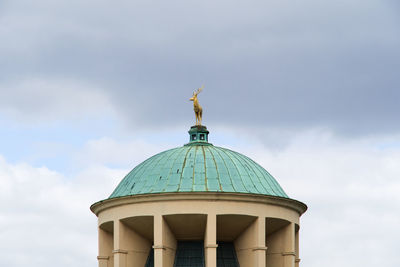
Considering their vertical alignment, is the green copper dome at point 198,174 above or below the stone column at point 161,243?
above

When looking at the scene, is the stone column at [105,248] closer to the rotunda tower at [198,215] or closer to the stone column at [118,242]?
the rotunda tower at [198,215]

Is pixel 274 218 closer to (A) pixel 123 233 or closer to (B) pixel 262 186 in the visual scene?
(B) pixel 262 186

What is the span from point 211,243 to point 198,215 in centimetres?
170

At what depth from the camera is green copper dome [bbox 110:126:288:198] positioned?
64250mm

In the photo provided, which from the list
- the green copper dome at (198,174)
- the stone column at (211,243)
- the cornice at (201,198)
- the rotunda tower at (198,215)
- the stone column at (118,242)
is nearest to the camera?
the stone column at (211,243)

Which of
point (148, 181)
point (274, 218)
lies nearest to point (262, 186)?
point (274, 218)

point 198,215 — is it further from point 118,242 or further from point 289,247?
point 289,247

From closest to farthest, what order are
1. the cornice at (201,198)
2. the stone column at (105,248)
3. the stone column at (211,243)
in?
the stone column at (211,243) < the cornice at (201,198) < the stone column at (105,248)

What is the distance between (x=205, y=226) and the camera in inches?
2527

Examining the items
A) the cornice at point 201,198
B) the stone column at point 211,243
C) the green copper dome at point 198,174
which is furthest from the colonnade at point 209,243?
the green copper dome at point 198,174

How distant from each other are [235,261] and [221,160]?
5.77m

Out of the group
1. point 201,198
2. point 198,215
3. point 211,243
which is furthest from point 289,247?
point 201,198

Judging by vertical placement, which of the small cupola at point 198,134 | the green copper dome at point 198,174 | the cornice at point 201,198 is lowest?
the cornice at point 201,198

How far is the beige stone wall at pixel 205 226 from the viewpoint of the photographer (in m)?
63.1
